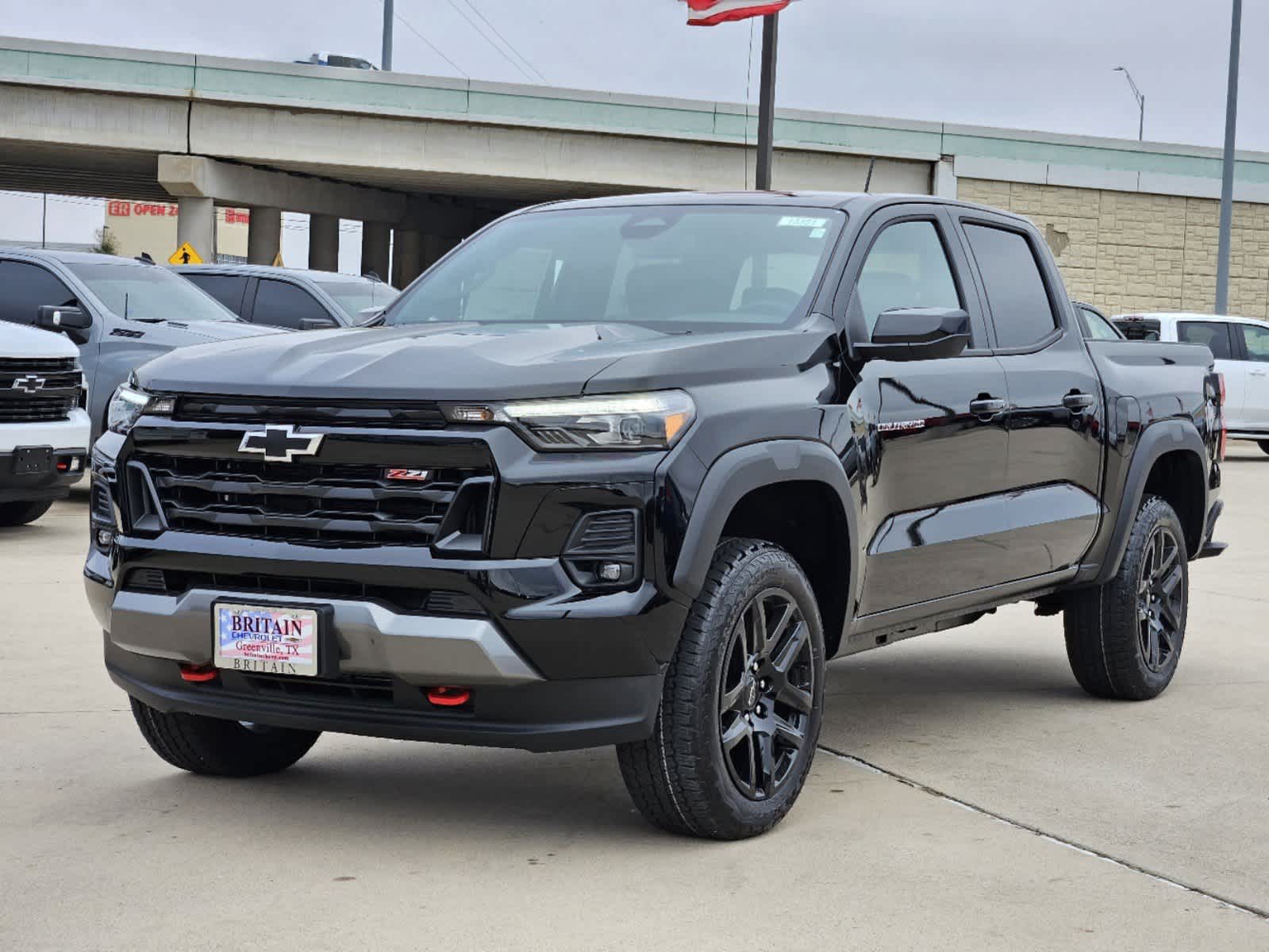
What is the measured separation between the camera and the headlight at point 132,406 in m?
4.91

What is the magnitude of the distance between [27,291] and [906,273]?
980 cm

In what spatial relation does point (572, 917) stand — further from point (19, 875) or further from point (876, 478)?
point (876, 478)

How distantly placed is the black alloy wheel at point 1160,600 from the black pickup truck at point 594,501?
118cm

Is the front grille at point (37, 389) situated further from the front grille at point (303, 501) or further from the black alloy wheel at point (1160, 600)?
the black alloy wheel at point (1160, 600)

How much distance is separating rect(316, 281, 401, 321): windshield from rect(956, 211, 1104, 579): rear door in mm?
10245

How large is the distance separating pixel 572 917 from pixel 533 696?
0.55 meters

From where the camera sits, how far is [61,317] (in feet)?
42.6

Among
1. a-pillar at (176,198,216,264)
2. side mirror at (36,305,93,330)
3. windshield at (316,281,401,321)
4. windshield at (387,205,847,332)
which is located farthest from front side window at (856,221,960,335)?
a-pillar at (176,198,216,264)

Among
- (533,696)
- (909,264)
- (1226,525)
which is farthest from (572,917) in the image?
(1226,525)

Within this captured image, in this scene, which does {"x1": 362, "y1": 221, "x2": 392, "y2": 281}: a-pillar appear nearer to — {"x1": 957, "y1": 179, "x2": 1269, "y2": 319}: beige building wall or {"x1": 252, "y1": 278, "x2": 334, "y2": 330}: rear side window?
{"x1": 957, "y1": 179, "x2": 1269, "y2": 319}: beige building wall

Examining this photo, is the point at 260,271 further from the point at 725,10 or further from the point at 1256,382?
the point at 1256,382

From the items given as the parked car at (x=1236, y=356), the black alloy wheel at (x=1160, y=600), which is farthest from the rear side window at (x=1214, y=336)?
the black alloy wheel at (x=1160, y=600)

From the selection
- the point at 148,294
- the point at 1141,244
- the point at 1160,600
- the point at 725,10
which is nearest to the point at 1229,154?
the point at 1141,244

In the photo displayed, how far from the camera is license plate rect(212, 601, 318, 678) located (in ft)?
14.9
